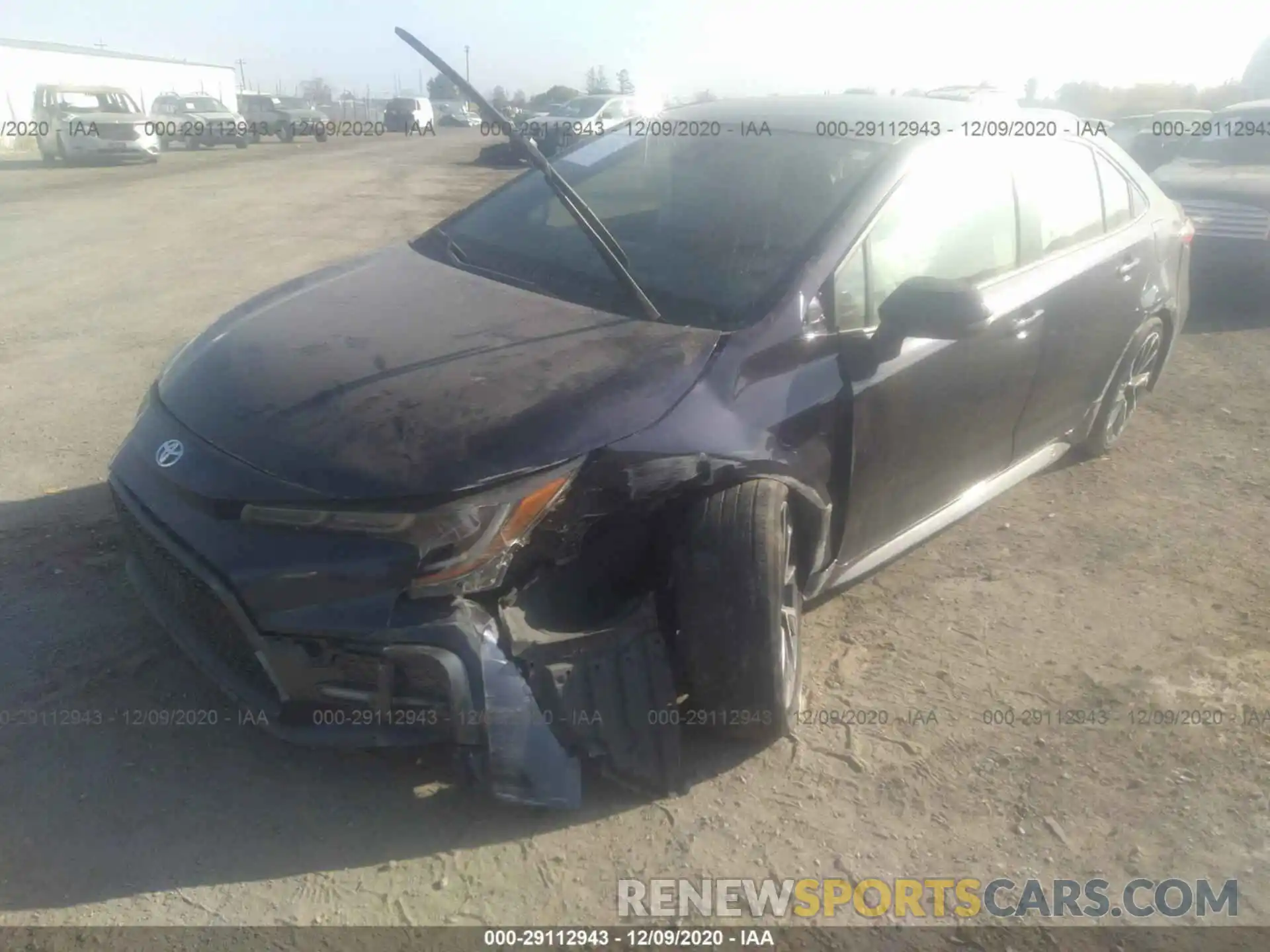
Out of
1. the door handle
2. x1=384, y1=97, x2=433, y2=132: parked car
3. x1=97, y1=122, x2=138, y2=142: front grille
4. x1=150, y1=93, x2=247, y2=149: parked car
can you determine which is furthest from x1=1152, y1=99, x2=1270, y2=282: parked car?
x1=384, y1=97, x2=433, y2=132: parked car

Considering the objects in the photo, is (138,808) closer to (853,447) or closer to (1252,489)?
(853,447)

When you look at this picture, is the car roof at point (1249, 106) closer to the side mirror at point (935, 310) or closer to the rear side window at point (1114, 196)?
the rear side window at point (1114, 196)

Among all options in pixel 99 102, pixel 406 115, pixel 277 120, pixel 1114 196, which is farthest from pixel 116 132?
pixel 1114 196

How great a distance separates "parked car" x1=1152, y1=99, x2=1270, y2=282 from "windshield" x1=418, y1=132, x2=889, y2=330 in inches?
258

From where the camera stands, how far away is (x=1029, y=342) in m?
3.56

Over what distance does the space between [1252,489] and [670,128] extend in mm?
3240

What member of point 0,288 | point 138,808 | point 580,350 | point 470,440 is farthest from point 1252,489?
point 0,288

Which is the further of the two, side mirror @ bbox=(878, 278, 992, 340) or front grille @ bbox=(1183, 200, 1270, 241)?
front grille @ bbox=(1183, 200, 1270, 241)

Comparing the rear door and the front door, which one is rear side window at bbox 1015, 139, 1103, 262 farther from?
the front door

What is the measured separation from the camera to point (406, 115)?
3775cm

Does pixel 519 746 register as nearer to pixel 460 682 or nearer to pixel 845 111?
pixel 460 682

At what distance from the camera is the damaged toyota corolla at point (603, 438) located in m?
2.24

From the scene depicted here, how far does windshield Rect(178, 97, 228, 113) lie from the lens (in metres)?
28.1

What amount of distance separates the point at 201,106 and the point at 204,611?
30.6m
